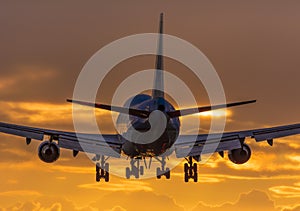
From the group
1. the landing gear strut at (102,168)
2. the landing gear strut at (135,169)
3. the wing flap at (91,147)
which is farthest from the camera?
the landing gear strut at (102,168)

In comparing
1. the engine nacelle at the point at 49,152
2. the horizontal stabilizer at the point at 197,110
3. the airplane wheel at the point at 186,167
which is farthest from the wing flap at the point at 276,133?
the engine nacelle at the point at 49,152

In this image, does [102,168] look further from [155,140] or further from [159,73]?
[155,140]

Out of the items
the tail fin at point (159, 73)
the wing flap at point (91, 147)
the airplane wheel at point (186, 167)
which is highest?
the tail fin at point (159, 73)

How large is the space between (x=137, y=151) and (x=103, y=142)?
8.12 m

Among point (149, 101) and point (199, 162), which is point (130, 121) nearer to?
point (149, 101)

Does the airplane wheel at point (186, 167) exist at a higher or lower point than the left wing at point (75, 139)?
lower

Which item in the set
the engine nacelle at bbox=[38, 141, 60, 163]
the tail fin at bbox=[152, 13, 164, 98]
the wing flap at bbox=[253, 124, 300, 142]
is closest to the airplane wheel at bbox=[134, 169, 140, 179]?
the engine nacelle at bbox=[38, 141, 60, 163]

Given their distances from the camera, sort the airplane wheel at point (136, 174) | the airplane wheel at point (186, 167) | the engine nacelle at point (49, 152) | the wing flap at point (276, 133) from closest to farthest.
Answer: the engine nacelle at point (49, 152) → the wing flap at point (276, 133) → the airplane wheel at point (136, 174) → the airplane wheel at point (186, 167)

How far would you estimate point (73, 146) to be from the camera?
9275cm

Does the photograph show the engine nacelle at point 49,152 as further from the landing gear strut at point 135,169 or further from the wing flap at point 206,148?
the wing flap at point 206,148

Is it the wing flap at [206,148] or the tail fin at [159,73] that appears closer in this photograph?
the tail fin at [159,73]

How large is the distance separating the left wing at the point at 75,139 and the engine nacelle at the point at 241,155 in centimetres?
1099

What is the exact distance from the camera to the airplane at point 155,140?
82062mm

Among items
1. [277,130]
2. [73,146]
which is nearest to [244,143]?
[277,130]
